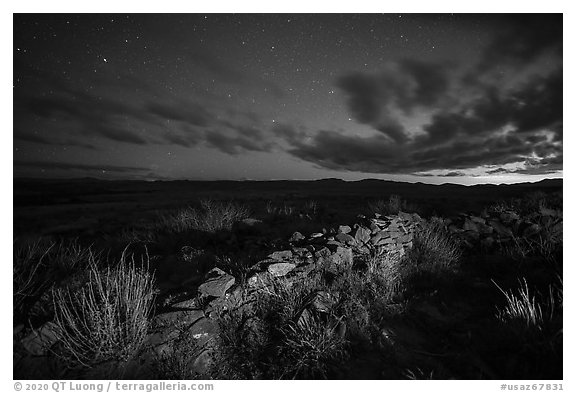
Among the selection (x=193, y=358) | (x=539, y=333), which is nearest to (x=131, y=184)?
(x=193, y=358)

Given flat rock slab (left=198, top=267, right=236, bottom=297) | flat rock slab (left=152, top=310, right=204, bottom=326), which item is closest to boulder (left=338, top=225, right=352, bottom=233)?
flat rock slab (left=198, top=267, right=236, bottom=297)

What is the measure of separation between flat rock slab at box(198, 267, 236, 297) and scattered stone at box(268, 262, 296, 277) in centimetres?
58

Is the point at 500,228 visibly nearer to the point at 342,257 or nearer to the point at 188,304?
the point at 342,257

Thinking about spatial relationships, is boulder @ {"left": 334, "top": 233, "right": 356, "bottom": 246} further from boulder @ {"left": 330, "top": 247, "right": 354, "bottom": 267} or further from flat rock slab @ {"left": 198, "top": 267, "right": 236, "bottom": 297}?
flat rock slab @ {"left": 198, "top": 267, "right": 236, "bottom": 297}

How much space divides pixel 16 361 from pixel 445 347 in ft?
14.5

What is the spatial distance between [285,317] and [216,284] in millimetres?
926

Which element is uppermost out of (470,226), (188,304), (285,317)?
(470,226)

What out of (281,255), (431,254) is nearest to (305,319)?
(281,255)

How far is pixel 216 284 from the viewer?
3.13m

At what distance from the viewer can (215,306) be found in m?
2.96

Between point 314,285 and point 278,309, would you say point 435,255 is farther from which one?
point 278,309

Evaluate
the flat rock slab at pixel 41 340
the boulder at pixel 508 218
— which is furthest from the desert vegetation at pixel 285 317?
the boulder at pixel 508 218

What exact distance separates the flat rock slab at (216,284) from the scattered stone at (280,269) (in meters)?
0.58

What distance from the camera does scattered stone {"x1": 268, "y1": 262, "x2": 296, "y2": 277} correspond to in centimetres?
364
